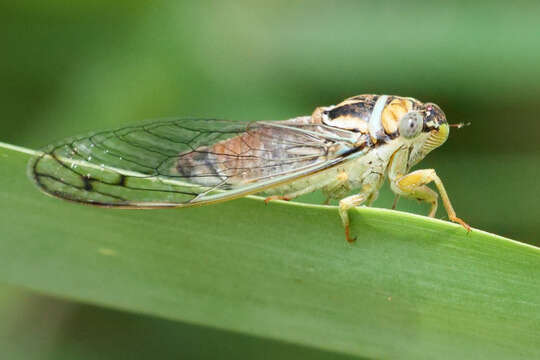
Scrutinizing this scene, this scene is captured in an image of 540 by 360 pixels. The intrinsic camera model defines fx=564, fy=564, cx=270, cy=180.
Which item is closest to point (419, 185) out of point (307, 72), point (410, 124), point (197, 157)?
point (410, 124)

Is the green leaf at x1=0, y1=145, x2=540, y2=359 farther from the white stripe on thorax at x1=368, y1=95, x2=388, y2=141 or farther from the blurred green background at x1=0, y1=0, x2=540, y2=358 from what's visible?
the blurred green background at x1=0, y1=0, x2=540, y2=358

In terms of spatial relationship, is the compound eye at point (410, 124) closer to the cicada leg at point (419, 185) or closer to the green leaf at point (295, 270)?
the cicada leg at point (419, 185)

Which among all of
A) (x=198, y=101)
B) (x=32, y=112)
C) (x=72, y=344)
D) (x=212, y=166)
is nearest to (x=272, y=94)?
(x=198, y=101)

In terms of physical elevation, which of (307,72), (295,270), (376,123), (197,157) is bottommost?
(295,270)

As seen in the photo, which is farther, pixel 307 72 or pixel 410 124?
pixel 307 72

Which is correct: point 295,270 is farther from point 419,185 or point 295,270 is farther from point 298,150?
point 419,185
